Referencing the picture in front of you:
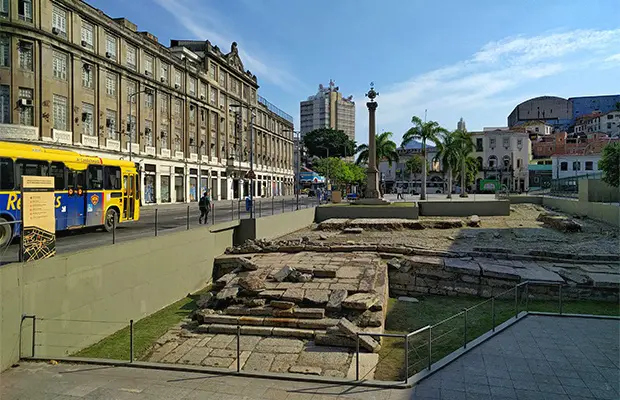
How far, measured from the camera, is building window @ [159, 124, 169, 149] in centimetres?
4359

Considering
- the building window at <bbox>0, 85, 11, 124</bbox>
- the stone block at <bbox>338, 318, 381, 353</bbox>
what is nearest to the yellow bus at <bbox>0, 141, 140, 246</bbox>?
the stone block at <bbox>338, 318, 381, 353</bbox>

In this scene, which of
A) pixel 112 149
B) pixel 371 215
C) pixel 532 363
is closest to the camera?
pixel 532 363

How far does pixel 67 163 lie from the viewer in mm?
14523

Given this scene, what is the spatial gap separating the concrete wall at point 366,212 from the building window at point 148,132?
2014cm

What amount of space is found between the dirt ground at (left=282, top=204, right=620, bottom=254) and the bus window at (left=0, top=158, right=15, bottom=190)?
42.9 feet

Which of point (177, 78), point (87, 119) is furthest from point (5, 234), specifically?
point (177, 78)

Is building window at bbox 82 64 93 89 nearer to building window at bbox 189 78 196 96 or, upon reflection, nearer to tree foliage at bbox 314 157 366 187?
building window at bbox 189 78 196 96

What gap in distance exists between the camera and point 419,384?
672cm

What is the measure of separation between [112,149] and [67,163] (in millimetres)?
23537

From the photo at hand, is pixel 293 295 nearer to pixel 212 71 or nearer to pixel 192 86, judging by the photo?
pixel 192 86

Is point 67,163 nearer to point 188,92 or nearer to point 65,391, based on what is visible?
point 65,391

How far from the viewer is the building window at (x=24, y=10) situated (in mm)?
28503

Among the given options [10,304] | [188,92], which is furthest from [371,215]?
[188,92]

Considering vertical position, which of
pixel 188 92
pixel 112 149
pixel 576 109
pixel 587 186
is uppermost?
pixel 576 109
